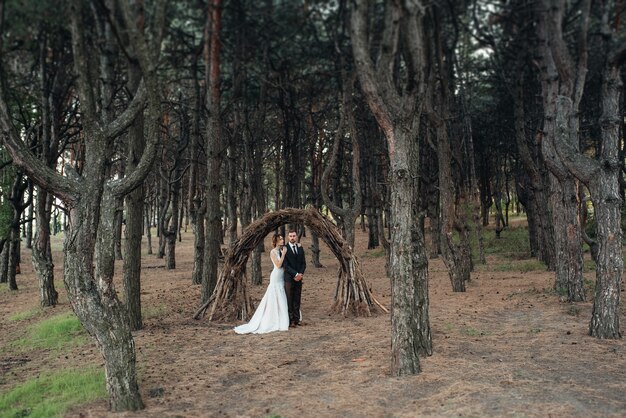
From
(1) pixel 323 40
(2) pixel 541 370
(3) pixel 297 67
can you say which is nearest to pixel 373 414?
(2) pixel 541 370

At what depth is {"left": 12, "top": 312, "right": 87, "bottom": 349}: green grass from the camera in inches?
368

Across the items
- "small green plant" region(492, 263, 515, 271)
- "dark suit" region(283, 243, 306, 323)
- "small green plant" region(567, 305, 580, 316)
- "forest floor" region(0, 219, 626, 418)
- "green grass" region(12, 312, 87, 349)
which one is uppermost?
"dark suit" region(283, 243, 306, 323)

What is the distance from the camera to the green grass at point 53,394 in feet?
19.6

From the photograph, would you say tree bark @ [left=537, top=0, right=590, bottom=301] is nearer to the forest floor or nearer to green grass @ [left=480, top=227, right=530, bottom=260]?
the forest floor

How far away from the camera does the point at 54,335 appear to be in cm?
986

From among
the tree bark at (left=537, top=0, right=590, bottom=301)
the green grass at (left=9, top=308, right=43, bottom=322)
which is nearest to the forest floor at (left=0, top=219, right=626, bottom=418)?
the green grass at (left=9, top=308, right=43, bottom=322)

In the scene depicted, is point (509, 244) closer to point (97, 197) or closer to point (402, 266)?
point (402, 266)

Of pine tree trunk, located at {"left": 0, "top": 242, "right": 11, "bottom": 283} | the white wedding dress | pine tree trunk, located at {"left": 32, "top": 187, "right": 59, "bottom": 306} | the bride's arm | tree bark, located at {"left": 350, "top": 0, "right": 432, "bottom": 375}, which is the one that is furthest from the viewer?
pine tree trunk, located at {"left": 0, "top": 242, "right": 11, "bottom": 283}

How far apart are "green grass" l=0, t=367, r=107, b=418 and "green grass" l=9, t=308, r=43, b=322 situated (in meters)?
5.35

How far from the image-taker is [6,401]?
6.38 metres

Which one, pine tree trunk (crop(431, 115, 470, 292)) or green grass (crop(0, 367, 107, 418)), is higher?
pine tree trunk (crop(431, 115, 470, 292))

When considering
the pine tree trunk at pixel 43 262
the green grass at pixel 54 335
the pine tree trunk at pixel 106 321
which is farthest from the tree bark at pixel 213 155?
the pine tree trunk at pixel 106 321

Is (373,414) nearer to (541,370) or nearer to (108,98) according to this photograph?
(541,370)

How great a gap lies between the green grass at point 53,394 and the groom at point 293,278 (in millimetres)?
4120
